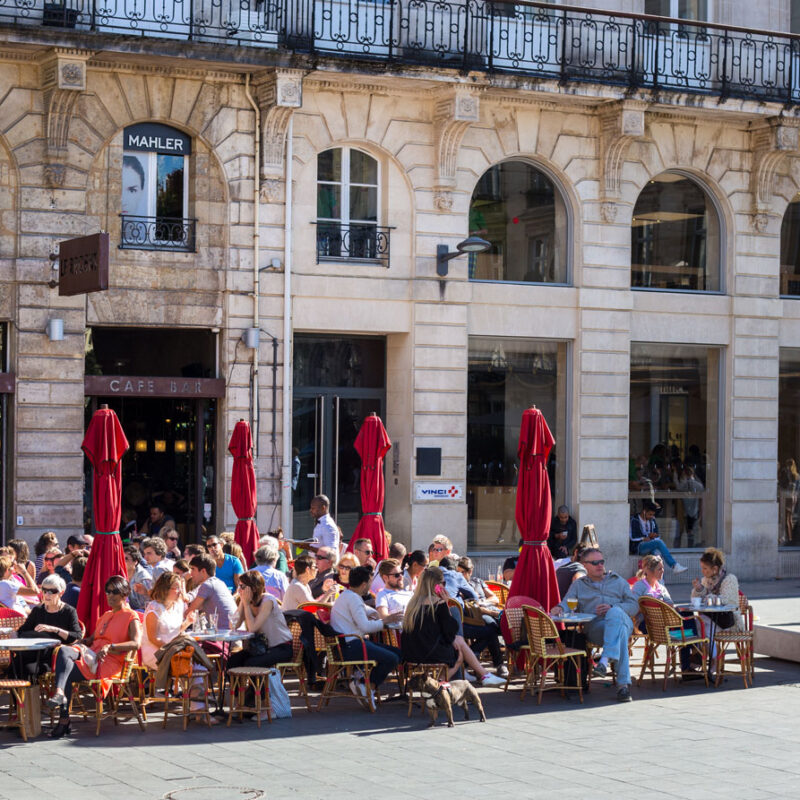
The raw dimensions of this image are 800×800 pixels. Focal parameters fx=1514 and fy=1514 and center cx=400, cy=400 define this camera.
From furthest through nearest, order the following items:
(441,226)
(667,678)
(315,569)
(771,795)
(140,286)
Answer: (441,226)
(140,286)
(315,569)
(667,678)
(771,795)

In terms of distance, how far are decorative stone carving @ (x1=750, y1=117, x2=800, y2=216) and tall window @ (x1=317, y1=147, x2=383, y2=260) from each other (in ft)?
22.7

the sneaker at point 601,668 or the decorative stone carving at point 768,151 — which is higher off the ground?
the decorative stone carving at point 768,151

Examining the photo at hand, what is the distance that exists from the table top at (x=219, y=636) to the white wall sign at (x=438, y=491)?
32.2 feet

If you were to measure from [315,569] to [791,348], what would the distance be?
518 inches

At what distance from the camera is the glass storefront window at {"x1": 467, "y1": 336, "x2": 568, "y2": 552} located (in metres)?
24.2

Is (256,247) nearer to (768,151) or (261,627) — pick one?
(768,151)

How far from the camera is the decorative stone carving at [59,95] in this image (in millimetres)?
20609

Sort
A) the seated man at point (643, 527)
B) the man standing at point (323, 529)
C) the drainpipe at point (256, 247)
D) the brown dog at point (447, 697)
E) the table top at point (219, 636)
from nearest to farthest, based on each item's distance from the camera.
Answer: the brown dog at point (447, 697)
the table top at point (219, 636)
the man standing at point (323, 529)
the drainpipe at point (256, 247)
the seated man at point (643, 527)

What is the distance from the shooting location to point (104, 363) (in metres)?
21.7

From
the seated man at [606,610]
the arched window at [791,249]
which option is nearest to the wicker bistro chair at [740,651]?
the seated man at [606,610]

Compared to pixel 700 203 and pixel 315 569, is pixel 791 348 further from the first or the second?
pixel 315 569

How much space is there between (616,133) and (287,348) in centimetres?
665

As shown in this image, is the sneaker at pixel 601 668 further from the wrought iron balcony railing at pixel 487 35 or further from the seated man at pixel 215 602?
the wrought iron balcony railing at pixel 487 35

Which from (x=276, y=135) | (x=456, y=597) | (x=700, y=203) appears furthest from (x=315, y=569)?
(x=700, y=203)
